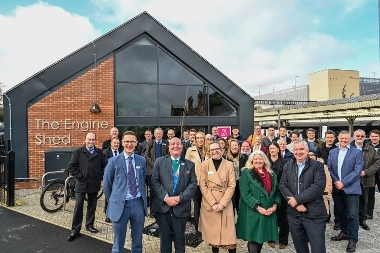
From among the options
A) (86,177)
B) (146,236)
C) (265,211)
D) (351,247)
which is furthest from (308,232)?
(86,177)

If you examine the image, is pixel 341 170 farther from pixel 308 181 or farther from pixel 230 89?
pixel 230 89

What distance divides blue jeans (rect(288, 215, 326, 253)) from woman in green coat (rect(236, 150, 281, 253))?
0.93ft

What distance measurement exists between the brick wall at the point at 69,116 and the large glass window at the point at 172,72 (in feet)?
5.57

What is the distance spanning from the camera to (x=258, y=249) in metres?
3.76

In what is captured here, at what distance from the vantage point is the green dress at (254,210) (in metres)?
3.64

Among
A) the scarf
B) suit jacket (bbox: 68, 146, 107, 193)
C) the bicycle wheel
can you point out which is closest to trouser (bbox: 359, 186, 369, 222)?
the scarf

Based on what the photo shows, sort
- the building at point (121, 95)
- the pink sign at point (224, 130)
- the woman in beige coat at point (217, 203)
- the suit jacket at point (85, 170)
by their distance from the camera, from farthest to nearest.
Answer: the pink sign at point (224, 130)
the building at point (121, 95)
the suit jacket at point (85, 170)
the woman in beige coat at point (217, 203)

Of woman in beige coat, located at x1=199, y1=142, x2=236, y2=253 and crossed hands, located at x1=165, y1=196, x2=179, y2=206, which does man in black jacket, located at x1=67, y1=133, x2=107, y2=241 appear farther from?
woman in beige coat, located at x1=199, y1=142, x2=236, y2=253

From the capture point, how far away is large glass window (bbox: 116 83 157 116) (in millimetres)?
9453

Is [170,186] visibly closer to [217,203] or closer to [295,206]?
[217,203]

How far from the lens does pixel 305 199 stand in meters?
3.31

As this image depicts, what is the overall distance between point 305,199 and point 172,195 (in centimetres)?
163

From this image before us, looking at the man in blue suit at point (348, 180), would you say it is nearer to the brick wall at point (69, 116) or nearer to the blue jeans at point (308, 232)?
the blue jeans at point (308, 232)

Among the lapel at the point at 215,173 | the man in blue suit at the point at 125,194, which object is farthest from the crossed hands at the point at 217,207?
the man in blue suit at the point at 125,194
